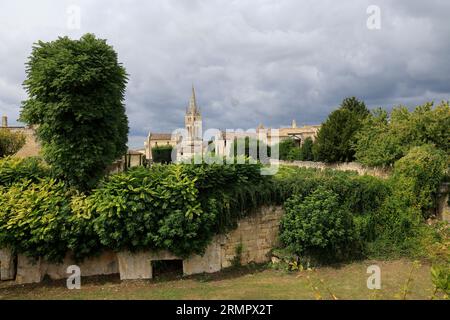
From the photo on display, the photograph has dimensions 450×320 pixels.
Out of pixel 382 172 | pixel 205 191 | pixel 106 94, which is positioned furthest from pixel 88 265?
pixel 382 172

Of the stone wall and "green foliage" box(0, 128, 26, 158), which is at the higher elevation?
"green foliage" box(0, 128, 26, 158)

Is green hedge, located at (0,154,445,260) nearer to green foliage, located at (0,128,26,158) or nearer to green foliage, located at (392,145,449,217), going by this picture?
green foliage, located at (392,145,449,217)

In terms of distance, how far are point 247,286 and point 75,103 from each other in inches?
329

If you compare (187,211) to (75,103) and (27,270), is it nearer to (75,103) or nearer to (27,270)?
(75,103)

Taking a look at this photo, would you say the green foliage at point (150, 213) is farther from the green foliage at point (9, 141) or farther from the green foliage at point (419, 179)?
the green foliage at point (9, 141)

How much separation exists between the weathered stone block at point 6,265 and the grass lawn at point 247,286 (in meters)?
0.30

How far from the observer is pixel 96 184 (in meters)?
12.3

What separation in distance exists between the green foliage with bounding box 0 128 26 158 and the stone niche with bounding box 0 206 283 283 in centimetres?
2240

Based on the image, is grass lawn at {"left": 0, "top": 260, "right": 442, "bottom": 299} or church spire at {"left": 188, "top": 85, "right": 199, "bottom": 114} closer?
grass lawn at {"left": 0, "top": 260, "right": 442, "bottom": 299}

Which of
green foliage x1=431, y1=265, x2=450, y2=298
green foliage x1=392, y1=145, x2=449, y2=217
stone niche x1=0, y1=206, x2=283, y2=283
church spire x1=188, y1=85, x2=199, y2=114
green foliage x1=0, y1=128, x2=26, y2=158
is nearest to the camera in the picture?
green foliage x1=431, y1=265, x2=450, y2=298

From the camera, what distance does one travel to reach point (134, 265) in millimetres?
12047

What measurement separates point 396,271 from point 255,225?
17.5ft

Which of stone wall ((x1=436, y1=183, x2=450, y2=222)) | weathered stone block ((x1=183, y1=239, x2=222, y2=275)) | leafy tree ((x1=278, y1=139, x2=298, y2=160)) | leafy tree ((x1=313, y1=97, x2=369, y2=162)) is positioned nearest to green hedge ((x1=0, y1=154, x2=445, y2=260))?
weathered stone block ((x1=183, y1=239, x2=222, y2=275))

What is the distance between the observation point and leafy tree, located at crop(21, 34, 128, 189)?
11406 millimetres
